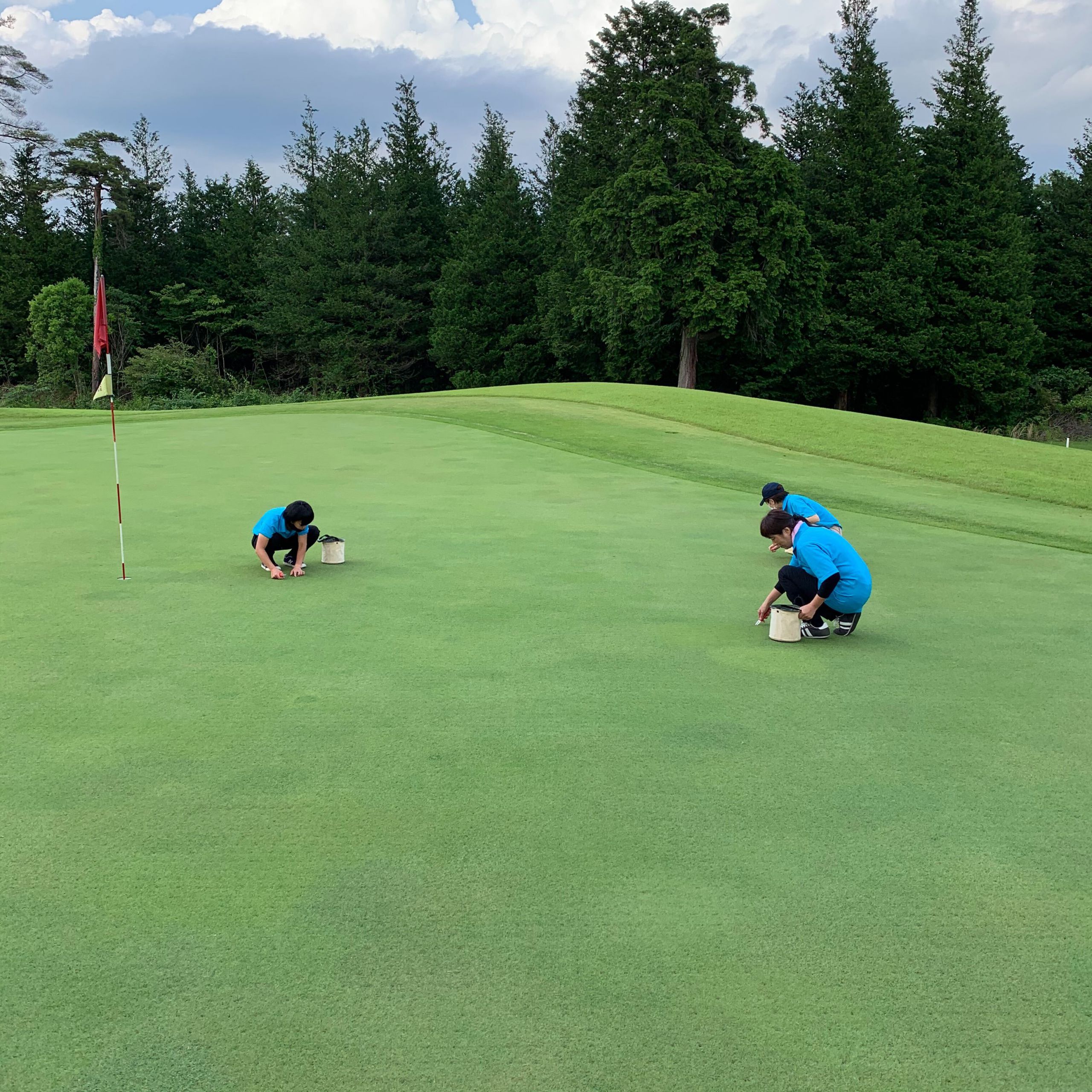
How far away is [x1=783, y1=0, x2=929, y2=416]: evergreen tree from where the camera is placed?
40344mm

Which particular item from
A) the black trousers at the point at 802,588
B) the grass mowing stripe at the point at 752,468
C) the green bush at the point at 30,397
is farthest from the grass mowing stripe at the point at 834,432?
the green bush at the point at 30,397

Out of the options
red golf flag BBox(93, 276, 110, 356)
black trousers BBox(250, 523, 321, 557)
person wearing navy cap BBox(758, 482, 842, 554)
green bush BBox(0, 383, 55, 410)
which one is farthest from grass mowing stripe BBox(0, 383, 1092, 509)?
green bush BBox(0, 383, 55, 410)

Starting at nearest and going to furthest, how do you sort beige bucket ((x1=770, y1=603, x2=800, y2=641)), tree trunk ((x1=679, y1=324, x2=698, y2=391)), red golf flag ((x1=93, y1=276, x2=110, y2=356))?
beige bucket ((x1=770, y1=603, x2=800, y2=641)) → red golf flag ((x1=93, y1=276, x2=110, y2=356)) → tree trunk ((x1=679, y1=324, x2=698, y2=391))

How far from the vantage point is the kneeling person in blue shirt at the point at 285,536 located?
6957mm

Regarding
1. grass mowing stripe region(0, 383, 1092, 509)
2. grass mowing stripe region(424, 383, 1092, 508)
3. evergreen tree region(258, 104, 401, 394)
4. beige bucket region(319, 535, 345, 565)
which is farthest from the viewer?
evergreen tree region(258, 104, 401, 394)

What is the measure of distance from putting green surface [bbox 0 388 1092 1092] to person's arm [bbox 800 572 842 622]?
0.18 m

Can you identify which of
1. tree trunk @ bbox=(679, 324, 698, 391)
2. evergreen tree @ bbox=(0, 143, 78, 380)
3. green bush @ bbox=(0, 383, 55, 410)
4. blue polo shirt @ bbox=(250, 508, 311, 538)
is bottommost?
green bush @ bbox=(0, 383, 55, 410)

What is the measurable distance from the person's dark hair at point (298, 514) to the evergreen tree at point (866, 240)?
117 ft

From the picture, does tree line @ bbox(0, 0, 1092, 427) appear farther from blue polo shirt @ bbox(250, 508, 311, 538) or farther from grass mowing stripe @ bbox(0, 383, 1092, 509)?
blue polo shirt @ bbox(250, 508, 311, 538)

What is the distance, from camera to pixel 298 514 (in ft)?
22.7

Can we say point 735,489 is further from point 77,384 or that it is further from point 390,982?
point 77,384

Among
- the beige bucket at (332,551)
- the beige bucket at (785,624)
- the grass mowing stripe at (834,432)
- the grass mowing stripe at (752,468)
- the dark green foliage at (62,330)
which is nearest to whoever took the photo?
the beige bucket at (785,624)

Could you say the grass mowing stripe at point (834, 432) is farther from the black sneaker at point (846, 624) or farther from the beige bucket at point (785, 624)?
the beige bucket at point (785, 624)

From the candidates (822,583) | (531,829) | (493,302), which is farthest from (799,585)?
(493,302)
